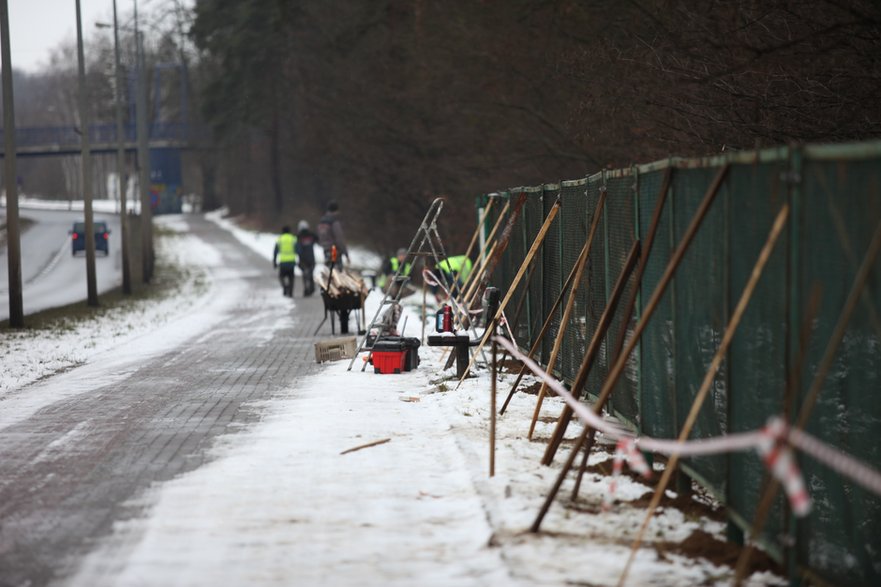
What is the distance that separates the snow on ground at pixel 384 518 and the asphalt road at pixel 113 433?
0.78 ft

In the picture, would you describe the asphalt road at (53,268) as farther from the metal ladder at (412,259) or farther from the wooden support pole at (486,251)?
the wooden support pole at (486,251)

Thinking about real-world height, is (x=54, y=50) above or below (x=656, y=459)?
above

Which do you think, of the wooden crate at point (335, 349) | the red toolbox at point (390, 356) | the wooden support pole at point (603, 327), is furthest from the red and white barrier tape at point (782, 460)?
the wooden crate at point (335, 349)

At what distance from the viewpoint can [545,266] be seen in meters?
13.7

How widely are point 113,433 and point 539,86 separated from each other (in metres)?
18.4

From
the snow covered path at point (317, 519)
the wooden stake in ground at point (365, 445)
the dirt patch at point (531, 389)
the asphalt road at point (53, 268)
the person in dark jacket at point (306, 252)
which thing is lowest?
the asphalt road at point (53, 268)

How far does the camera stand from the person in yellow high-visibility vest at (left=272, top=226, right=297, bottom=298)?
3092 centimetres

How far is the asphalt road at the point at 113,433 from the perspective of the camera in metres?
7.21

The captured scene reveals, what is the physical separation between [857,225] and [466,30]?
24.1 metres

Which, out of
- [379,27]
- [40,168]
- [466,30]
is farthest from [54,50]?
[466,30]

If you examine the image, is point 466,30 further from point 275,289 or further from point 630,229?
point 630,229

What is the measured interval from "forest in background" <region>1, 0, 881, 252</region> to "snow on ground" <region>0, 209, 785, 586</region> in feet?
12.0

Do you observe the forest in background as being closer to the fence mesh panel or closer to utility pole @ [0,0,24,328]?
the fence mesh panel

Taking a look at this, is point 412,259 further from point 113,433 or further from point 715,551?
point 715,551
